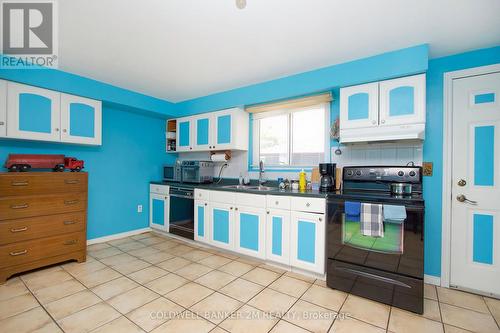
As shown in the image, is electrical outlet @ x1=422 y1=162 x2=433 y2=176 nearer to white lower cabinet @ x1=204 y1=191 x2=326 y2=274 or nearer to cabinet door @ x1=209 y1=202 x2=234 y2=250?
white lower cabinet @ x1=204 y1=191 x2=326 y2=274

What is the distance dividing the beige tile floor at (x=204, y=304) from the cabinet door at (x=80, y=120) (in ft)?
5.07

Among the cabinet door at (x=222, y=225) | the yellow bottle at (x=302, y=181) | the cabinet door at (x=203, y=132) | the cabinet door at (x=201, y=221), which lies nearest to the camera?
the yellow bottle at (x=302, y=181)

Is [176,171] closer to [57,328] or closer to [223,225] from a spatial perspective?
[223,225]

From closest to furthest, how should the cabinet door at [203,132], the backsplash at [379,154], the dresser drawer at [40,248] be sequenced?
1. the dresser drawer at [40,248]
2. the backsplash at [379,154]
3. the cabinet door at [203,132]

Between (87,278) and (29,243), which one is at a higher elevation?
(29,243)

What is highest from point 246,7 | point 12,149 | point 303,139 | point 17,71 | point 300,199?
point 246,7

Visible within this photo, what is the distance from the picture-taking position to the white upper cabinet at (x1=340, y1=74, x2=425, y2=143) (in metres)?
2.07

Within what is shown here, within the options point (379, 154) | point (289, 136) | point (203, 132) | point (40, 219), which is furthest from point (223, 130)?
point (40, 219)

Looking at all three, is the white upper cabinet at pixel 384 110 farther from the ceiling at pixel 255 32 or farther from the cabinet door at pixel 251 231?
the cabinet door at pixel 251 231

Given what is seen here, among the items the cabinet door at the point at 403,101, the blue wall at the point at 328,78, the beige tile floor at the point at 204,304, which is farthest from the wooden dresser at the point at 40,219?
the cabinet door at the point at 403,101

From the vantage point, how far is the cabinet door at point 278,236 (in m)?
2.46

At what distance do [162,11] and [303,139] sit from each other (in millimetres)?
2130

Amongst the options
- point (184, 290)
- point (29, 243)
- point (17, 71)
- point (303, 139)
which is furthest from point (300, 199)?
point (17, 71)

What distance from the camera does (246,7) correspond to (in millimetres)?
1615
